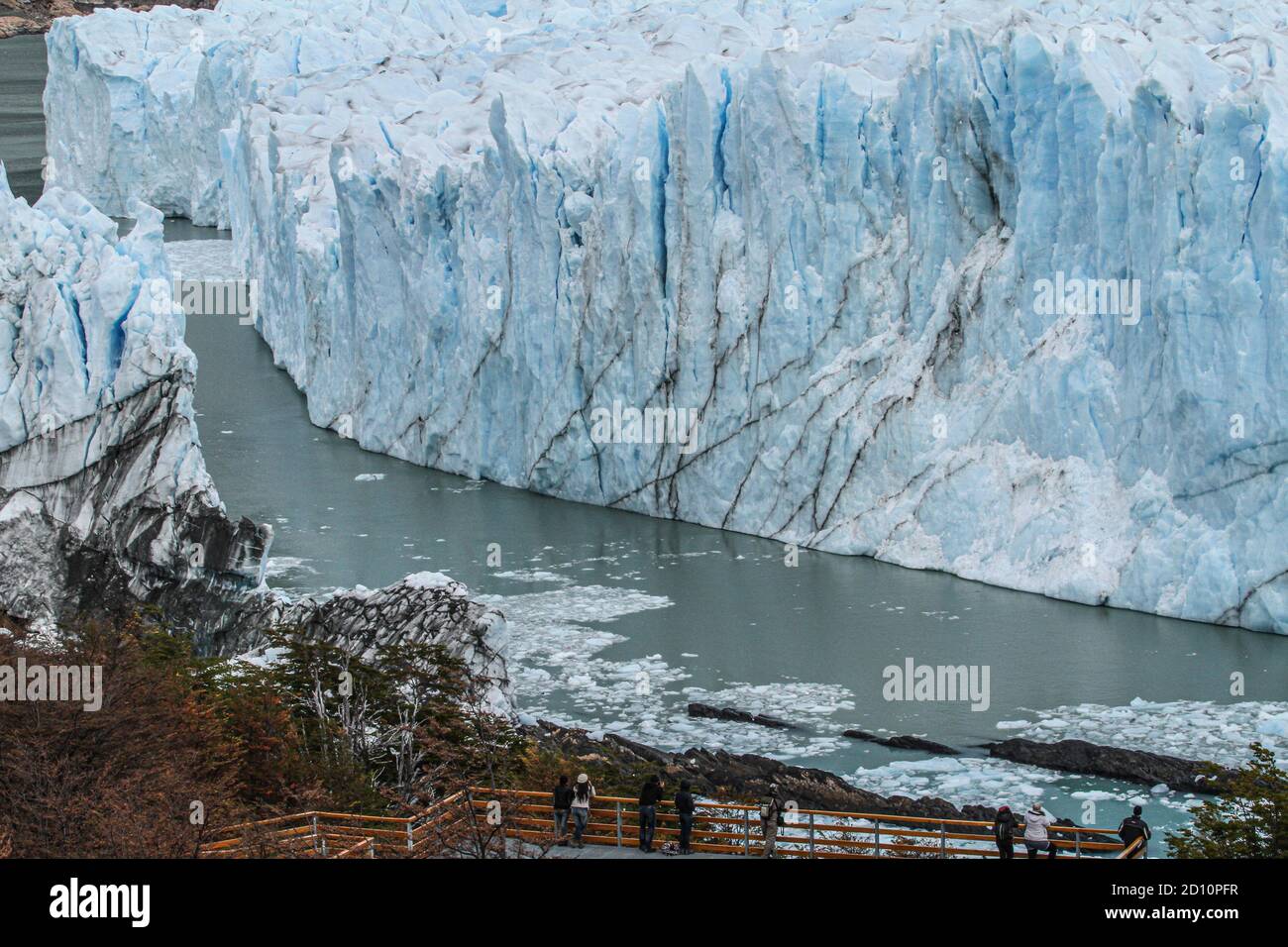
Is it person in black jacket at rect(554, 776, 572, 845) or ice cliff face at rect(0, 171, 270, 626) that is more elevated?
ice cliff face at rect(0, 171, 270, 626)

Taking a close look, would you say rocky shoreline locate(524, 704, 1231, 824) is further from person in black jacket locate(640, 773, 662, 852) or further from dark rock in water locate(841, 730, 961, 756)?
person in black jacket locate(640, 773, 662, 852)

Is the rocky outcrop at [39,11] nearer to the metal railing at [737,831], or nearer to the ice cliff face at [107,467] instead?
the ice cliff face at [107,467]

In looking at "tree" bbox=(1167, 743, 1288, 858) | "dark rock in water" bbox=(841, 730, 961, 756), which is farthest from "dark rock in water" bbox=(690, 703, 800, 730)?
"tree" bbox=(1167, 743, 1288, 858)

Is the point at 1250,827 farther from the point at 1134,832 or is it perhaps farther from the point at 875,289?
the point at 875,289

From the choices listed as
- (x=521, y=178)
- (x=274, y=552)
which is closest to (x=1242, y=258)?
(x=521, y=178)
